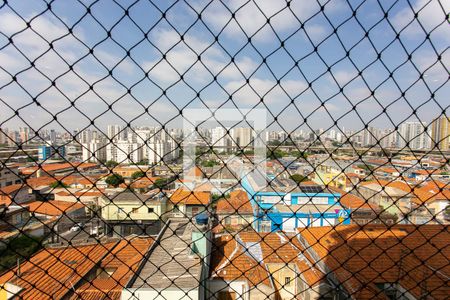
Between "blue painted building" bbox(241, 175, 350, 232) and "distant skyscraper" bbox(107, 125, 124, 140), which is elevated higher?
"distant skyscraper" bbox(107, 125, 124, 140)

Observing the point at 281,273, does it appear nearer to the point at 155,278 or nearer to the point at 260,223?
the point at 155,278

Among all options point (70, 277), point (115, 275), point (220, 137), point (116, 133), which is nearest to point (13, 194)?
point (116, 133)

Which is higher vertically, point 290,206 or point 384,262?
point 384,262

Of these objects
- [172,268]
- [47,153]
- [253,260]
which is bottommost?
[253,260]

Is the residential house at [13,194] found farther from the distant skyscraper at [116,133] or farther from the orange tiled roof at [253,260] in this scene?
the orange tiled roof at [253,260]

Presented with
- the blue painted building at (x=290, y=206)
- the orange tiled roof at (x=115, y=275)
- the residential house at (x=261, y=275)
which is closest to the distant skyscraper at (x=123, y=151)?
the orange tiled roof at (x=115, y=275)

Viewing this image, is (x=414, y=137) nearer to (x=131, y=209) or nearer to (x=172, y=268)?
(x=172, y=268)

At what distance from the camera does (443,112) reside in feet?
3.10

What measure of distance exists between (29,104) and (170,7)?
425 mm

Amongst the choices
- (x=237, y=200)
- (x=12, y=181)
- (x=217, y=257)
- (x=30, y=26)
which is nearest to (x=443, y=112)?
(x=30, y=26)

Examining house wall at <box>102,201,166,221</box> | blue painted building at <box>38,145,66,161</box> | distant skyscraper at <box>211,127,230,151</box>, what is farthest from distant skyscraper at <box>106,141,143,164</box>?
house wall at <box>102,201,166,221</box>

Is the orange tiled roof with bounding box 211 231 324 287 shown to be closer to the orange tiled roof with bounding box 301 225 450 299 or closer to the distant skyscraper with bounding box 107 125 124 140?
the orange tiled roof with bounding box 301 225 450 299

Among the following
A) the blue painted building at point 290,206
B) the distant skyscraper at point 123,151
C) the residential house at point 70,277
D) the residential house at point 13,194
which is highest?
the distant skyscraper at point 123,151

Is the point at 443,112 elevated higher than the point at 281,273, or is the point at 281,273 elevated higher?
the point at 443,112
